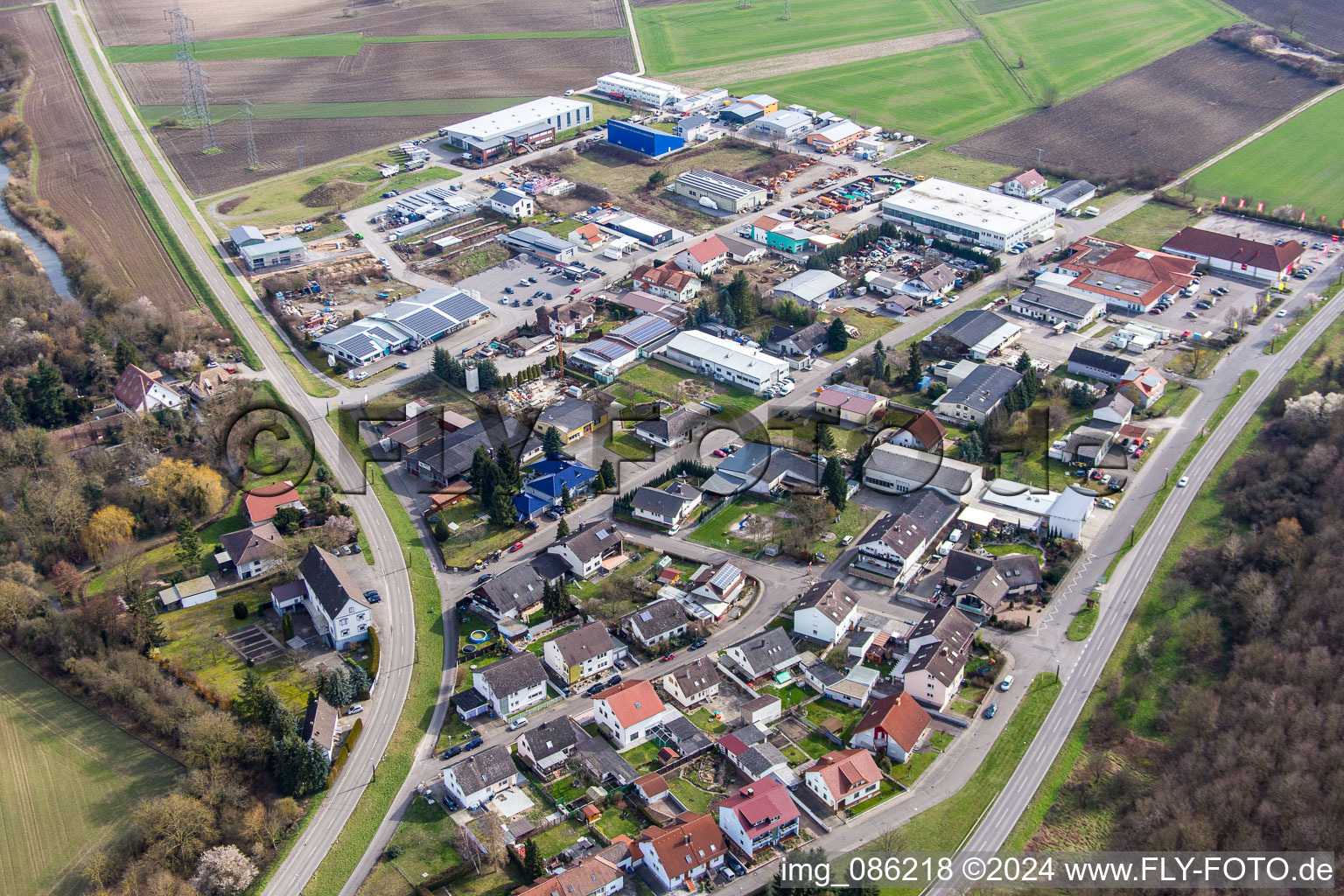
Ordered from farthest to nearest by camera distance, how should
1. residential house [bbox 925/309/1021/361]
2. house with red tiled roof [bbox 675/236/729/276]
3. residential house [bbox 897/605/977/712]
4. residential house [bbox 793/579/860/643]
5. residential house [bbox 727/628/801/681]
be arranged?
house with red tiled roof [bbox 675/236/729/276] → residential house [bbox 925/309/1021/361] → residential house [bbox 793/579/860/643] → residential house [bbox 727/628/801/681] → residential house [bbox 897/605/977/712]

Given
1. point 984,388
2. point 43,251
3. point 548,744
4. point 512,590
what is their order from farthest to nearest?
point 43,251 → point 984,388 → point 512,590 → point 548,744

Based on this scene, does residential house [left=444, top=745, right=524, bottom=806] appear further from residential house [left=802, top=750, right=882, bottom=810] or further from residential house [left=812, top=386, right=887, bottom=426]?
residential house [left=812, top=386, right=887, bottom=426]

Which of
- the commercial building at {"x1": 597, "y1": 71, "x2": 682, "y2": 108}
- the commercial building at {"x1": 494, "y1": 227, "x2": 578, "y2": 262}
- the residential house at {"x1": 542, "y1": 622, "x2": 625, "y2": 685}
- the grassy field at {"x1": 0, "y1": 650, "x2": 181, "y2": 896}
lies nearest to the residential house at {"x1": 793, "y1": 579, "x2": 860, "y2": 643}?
the residential house at {"x1": 542, "y1": 622, "x2": 625, "y2": 685}

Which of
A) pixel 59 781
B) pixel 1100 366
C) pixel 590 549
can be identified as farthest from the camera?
pixel 1100 366

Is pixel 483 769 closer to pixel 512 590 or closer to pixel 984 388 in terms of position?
pixel 512 590

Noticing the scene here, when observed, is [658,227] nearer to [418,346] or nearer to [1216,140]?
[418,346]

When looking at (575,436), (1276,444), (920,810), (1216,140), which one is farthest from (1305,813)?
(1216,140)

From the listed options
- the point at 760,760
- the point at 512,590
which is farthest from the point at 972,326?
the point at 760,760
